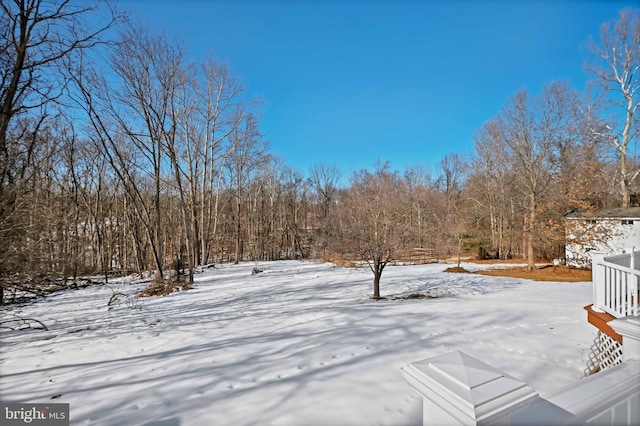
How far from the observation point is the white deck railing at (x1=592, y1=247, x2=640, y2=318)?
290 cm

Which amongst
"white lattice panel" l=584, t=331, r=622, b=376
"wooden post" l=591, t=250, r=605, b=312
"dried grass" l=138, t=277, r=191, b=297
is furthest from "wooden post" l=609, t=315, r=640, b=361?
"dried grass" l=138, t=277, r=191, b=297

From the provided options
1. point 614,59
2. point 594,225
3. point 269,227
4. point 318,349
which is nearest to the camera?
point 318,349

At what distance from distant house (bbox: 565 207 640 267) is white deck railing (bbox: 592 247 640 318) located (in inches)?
430

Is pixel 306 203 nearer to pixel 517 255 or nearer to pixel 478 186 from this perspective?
pixel 478 186

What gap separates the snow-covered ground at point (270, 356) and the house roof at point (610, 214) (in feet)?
25.9

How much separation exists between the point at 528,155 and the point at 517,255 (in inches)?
319

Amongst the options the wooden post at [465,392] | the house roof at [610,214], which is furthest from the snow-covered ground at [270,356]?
the house roof at [610,214]

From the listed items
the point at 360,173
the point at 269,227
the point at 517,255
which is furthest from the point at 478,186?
the point at 269,227

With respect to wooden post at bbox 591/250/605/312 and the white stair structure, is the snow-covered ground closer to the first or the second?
wooden post at bbox 591/250/605/312

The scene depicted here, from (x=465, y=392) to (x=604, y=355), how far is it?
3.57 meters

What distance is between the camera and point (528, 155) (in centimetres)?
1348

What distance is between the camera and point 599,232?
11703 millimetres

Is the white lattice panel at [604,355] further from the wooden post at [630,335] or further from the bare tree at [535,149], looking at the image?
the bare tree at [535,149]

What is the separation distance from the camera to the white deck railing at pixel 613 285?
9.52 feet
